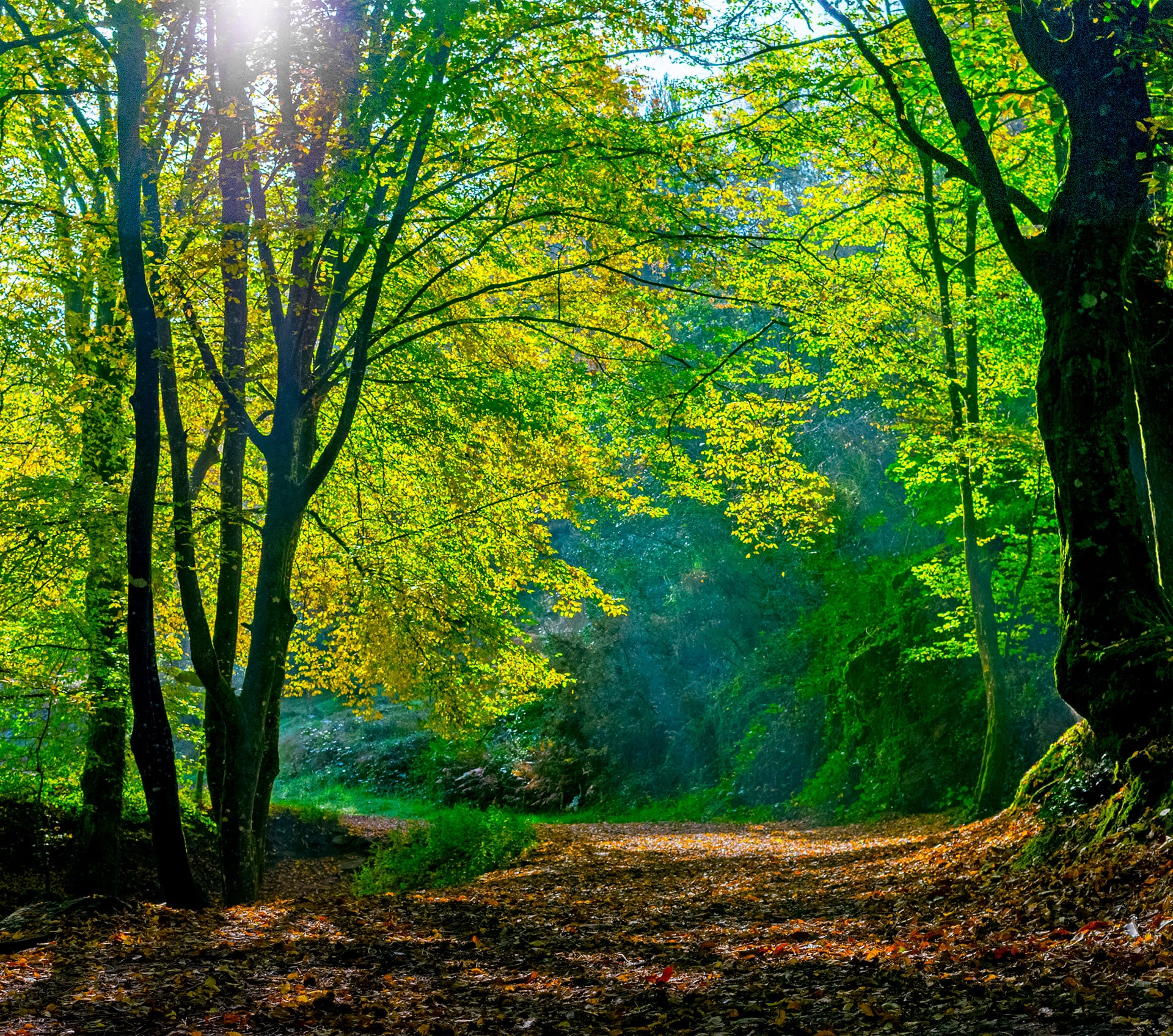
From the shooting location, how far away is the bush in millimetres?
10953

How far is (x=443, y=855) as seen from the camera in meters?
11.6

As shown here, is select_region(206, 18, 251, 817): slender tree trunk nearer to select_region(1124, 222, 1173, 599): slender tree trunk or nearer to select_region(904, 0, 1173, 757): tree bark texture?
select_region(904, 0, 1173, 757): tree bark texture

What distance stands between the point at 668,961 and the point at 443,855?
285 inches

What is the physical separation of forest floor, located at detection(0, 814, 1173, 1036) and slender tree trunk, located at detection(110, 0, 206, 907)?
808 mm

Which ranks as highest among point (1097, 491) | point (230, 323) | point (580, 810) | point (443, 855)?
point (230, 323)

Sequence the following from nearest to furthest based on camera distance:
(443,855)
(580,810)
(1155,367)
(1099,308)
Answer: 1. (1099,308)
2. (1155,367)
3. (443,855)
4. (580,810)

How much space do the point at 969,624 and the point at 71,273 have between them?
41.1 feet

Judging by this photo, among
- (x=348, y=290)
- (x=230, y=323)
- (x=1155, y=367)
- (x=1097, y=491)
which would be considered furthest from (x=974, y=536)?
(x=230, y=323)

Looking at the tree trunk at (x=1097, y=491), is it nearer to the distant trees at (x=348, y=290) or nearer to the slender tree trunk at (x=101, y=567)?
the distant trees at (x=348, y=290)

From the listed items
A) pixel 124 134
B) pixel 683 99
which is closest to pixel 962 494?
pixel 683 99

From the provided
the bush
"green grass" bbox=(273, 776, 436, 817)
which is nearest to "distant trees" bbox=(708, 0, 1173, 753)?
the bush

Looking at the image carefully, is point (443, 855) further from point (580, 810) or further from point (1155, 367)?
point (580, 810)

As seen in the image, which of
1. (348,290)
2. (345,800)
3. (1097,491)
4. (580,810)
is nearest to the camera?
(1097,491)

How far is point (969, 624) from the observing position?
567 inches
